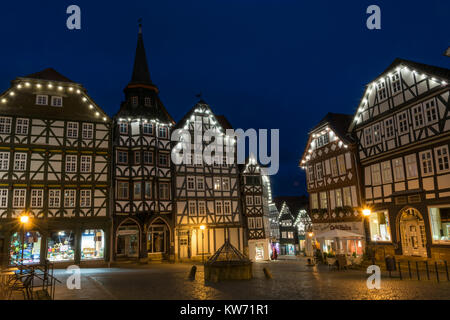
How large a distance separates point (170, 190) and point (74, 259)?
973 centimetres

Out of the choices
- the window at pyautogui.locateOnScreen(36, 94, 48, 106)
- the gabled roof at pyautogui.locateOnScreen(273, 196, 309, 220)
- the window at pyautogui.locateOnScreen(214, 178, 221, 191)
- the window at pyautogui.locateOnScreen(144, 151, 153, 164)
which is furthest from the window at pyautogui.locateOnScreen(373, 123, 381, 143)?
the gabled roof at pyautogui.locateOnScreen(273, 196, 309, 220)

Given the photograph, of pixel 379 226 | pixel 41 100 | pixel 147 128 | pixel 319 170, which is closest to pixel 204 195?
pixel 147 128

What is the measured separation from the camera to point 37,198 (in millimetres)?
27469

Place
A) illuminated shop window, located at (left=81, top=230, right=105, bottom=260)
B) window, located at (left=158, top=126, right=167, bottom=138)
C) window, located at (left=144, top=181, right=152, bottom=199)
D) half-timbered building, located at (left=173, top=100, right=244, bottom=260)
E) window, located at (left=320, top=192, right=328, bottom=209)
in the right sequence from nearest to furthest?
1. illuminated shop window, located at (left=81, top=230, right=105, bottom=260)
2. window, located at (left=320, top=192, right=328, bottom=209)
3. window, located at (left=144, top=181, right=152, bottom=199)
4. window, located at (left=158, top=126, right=167, bottom=138)
5. half-timbered building, located at (left=173, top=100, right=244, bottom=260)

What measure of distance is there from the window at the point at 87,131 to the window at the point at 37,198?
5.50 metres

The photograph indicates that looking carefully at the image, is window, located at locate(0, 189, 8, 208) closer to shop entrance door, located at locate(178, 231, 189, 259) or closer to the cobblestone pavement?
the cobblestone pavement

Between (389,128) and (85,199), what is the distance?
23561 mm

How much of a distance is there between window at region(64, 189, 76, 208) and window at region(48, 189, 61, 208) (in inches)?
19.9

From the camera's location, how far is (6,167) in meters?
26.9

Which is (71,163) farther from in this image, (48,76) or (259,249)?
(259,249)

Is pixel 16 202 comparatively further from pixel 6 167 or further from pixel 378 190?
pixel 378 190

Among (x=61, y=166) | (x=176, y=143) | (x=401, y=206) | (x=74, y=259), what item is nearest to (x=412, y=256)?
(x=401, y=206)

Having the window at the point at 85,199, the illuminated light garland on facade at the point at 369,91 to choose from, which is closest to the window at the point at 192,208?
the window at the point at 85,199

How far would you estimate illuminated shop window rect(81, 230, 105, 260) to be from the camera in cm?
2842
